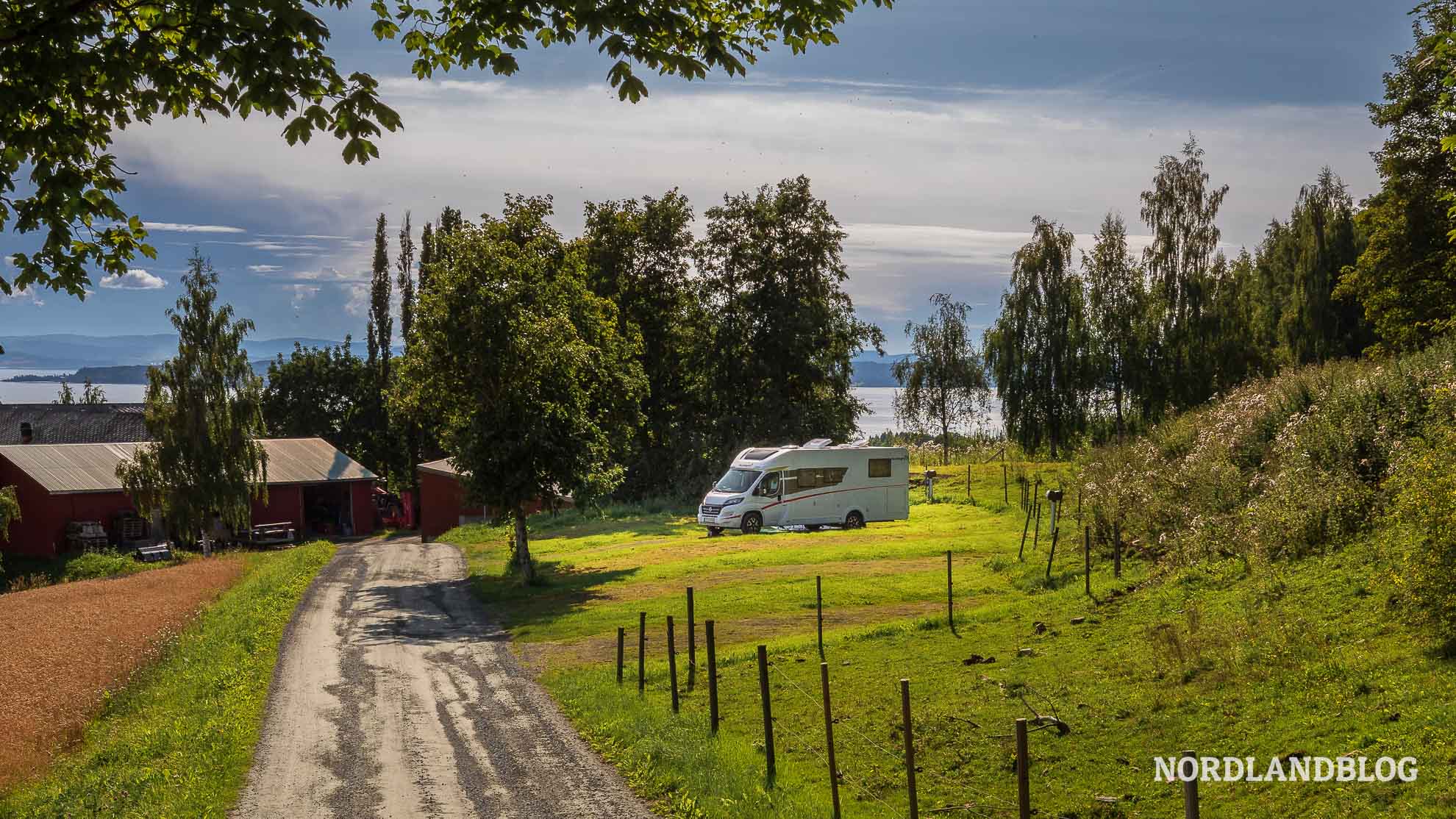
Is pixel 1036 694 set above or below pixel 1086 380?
below

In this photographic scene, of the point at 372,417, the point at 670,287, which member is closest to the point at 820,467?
the point at 670,287

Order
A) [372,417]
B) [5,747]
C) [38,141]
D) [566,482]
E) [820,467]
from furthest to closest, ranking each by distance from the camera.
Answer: [372,417], [820,467], [566,482], [5,747], [38,141]

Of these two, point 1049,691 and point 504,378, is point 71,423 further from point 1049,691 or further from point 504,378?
point 1049,691

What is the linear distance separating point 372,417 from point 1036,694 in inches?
2832

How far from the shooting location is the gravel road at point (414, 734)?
11.3 m

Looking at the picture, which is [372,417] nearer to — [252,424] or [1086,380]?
[252,424]

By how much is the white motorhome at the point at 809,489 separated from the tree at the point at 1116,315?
20363 mm

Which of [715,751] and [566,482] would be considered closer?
[715,751]

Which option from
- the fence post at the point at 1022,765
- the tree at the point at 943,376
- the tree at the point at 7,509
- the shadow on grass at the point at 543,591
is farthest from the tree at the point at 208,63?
the tree at the point at 943,376

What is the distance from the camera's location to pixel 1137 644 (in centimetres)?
1380

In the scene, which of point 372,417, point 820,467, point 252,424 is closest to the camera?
point 820,467

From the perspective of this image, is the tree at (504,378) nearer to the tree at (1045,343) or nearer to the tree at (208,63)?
the tree at (208,63)

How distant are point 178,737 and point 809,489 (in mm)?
27962

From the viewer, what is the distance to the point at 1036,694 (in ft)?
40.9
